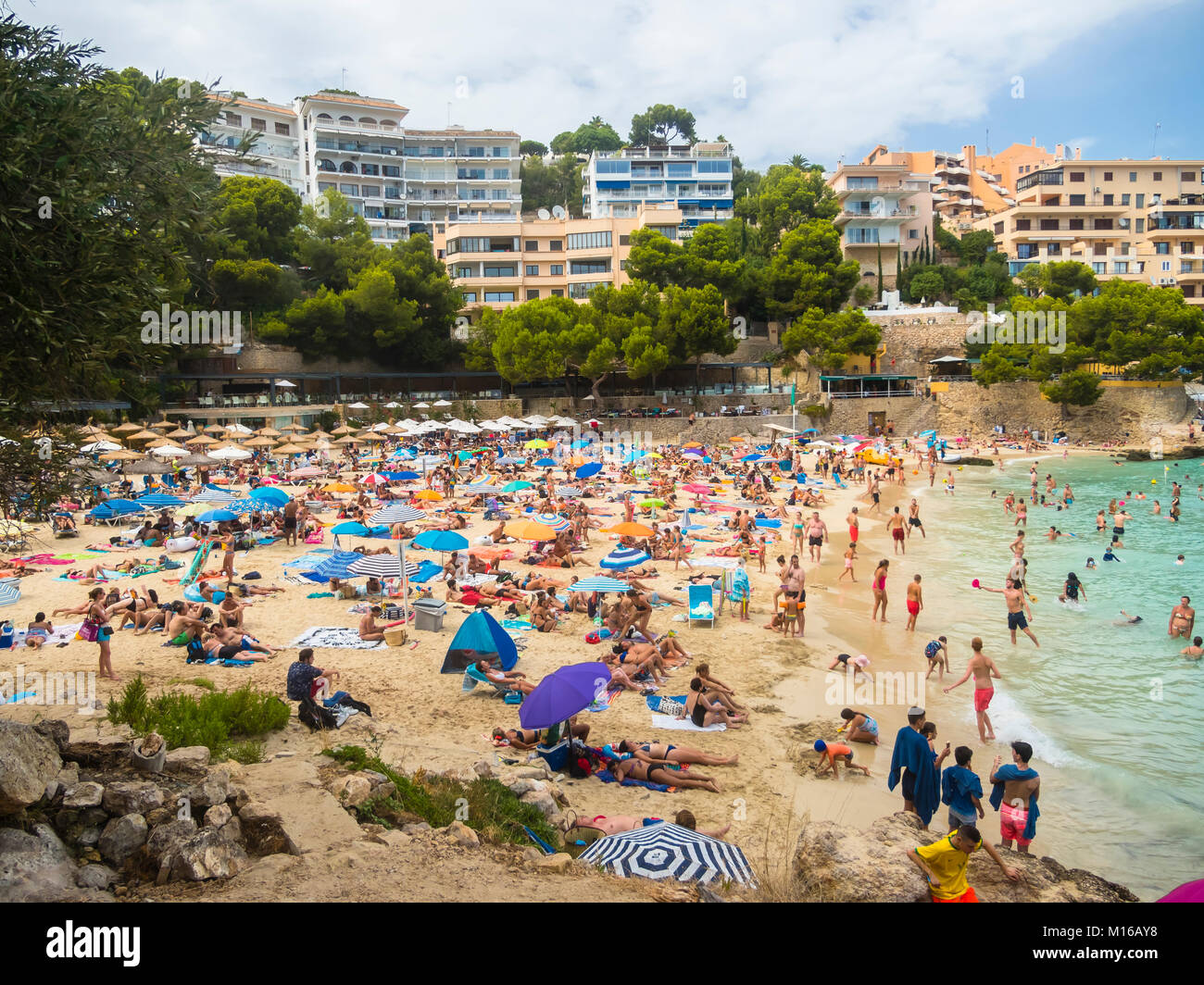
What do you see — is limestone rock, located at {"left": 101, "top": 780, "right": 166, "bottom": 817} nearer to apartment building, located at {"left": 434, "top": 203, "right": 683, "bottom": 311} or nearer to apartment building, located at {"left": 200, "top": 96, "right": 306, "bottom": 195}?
apartment building, located at {"left": 434, "top": 203, "right": 683, "bottom": 311}

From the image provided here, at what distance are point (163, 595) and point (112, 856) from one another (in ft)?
35.8

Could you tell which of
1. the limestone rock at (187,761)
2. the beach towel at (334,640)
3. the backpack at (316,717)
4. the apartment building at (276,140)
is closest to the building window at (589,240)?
the apartment building at (276,140)

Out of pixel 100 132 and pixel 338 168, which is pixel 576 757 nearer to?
pixel 100 132

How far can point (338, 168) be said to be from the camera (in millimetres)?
72938

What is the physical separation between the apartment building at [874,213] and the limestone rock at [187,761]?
202ft

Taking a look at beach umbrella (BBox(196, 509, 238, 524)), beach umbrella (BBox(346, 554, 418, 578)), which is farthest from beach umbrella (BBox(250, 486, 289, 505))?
beach umbrella (BBox(346, 554, 418, 578))

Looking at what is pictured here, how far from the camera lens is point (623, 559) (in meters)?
14.4

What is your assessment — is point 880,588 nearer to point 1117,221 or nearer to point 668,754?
point 668,754

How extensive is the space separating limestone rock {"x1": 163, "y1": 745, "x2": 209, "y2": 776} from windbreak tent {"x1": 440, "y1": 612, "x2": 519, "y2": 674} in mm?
4387

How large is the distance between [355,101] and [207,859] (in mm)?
81372

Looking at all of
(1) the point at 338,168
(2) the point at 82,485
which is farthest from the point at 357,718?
(1) the point at 338,168

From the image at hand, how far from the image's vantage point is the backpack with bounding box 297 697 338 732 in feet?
26.9

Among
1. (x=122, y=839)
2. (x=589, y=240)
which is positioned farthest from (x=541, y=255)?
(x=122, y=839)
